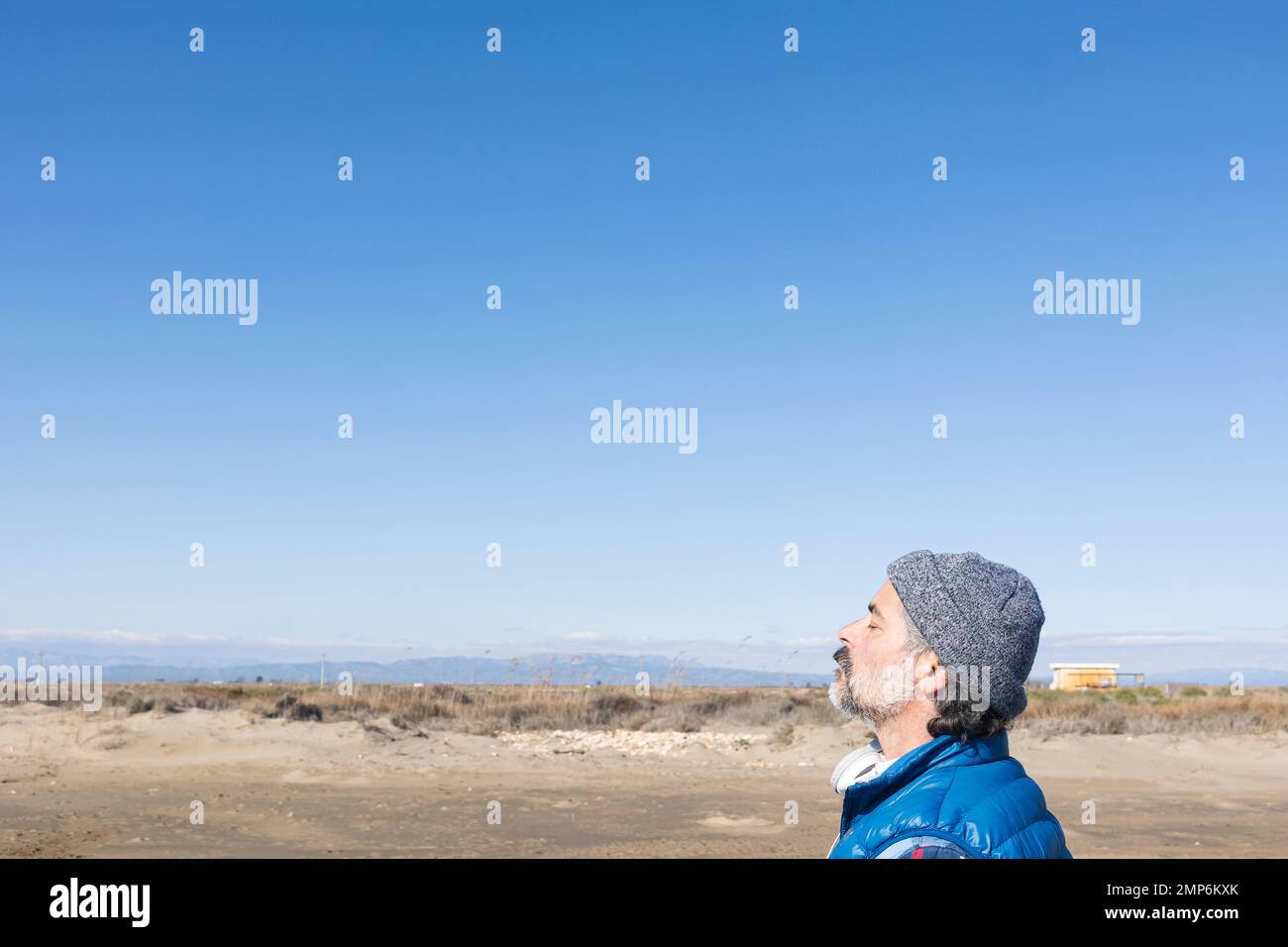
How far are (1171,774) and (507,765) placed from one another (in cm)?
A: 1300

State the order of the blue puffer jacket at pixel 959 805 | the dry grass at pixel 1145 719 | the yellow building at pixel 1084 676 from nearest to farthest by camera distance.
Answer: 1. the blue puffer jacket at pixel 959 805
2. the dry grass at pixel 1145 719
3. the yellow building at pixel 1084 676

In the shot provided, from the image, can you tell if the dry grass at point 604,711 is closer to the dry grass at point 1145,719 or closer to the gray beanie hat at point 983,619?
the dry grass at point 1145,719

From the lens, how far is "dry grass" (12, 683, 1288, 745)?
27.3 m

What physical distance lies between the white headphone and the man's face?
8 centimetres

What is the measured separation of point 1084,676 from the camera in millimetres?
69375

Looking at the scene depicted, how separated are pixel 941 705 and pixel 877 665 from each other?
0.20 meters

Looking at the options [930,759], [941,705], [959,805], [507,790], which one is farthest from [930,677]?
[507,790]

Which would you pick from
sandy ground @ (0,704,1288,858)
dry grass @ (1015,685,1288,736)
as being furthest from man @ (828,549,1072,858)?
dry grass @ (1015,685,1288,736)

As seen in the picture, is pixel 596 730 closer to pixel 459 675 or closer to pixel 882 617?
pixel 459 675

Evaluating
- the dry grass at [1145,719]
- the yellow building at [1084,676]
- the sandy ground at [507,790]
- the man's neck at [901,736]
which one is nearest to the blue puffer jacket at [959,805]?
the man's neck at [901,736]

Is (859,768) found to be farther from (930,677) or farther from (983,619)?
(983,619)

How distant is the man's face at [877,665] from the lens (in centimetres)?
247

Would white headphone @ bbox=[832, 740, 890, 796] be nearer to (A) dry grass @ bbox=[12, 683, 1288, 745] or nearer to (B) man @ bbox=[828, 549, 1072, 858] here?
(B) man @ bbox=[828, 549, 1072, 858]
